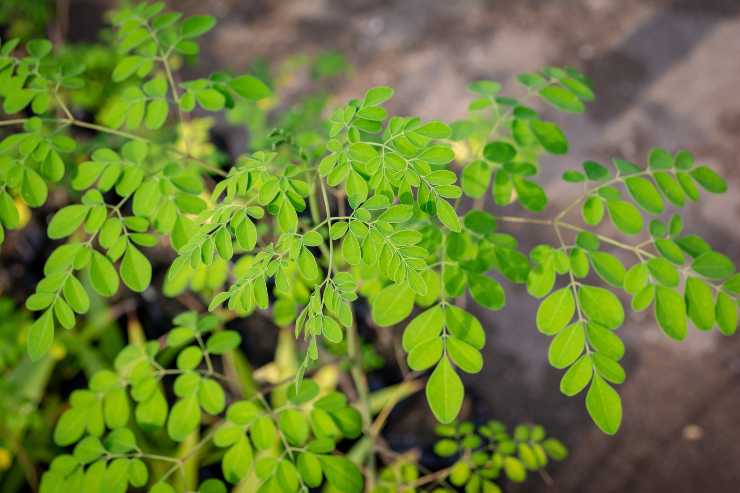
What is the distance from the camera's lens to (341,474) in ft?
3.81

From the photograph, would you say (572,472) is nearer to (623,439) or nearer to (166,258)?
(623,439)

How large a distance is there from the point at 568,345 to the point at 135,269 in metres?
0.86

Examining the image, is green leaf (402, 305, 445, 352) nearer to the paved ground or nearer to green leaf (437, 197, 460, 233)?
green leaf (437, 197, 460, 233)

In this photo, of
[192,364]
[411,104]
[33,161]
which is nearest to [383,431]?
[192,364]

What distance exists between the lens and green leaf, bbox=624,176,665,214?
1.24m

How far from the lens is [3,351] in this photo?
2.22 meters

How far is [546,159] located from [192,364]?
109 inches

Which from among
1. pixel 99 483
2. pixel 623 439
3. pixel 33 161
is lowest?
pixel 623 439

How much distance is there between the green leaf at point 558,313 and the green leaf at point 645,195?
31cm

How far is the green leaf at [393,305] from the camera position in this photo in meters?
1.11

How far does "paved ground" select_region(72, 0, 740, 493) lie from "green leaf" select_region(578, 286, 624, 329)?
132 centimetres

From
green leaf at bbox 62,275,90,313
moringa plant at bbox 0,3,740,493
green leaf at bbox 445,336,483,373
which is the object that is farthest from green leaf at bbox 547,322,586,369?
green leaf at bbox 62,275,90,313

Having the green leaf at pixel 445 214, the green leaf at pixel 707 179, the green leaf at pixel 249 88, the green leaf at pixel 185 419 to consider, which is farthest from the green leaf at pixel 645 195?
the green leaf at pixel 185 419

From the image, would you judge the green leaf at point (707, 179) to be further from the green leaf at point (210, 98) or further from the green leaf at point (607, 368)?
the green leaf at point (210, 98)
